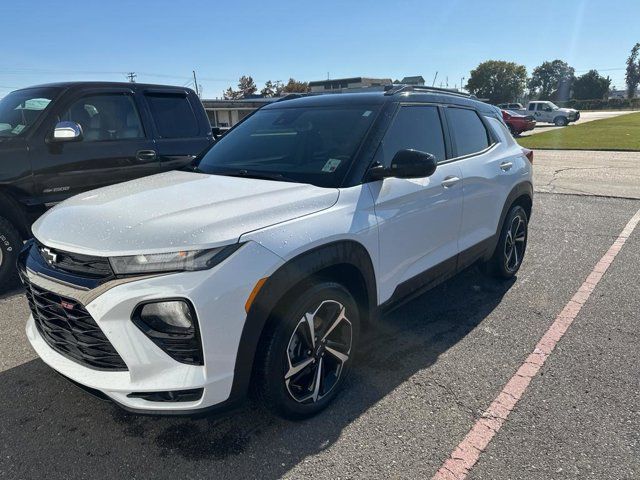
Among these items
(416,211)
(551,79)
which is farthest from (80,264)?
(551,79)

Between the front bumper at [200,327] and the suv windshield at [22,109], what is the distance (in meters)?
3.33

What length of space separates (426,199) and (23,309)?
12.0ft

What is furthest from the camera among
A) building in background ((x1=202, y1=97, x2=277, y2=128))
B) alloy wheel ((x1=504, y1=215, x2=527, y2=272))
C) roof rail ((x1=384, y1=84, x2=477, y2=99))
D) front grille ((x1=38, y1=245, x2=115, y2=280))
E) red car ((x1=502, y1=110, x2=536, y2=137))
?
building in background ((x1=202, y1=97, x2=277, y2=128))

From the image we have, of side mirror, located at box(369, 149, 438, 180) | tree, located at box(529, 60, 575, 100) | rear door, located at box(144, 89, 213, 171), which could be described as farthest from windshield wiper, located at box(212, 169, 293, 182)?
tree, located at box(529, 60, 575, 100)

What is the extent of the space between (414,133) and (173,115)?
11.6ft

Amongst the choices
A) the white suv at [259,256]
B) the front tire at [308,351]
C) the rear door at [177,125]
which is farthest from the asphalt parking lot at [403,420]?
the rear door at [177,125]

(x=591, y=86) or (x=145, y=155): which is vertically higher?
(x=591, y=86)

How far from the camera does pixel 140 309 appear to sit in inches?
83.0

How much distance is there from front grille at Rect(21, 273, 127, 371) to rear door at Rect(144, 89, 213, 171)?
328 cm

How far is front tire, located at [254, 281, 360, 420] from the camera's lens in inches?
94.6

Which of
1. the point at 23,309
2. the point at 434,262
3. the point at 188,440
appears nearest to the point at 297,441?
the point at 188,440

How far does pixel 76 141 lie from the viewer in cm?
482

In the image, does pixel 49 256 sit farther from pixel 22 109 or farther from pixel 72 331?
pixel 22 109

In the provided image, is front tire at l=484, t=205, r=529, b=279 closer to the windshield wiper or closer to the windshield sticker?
the windshield sticker
